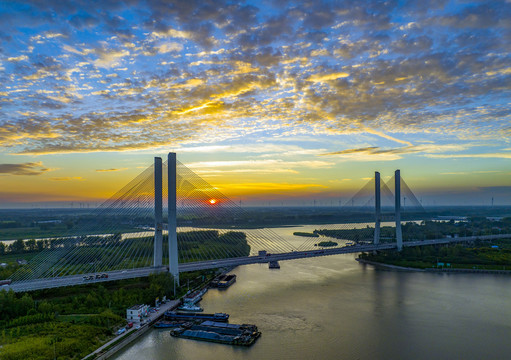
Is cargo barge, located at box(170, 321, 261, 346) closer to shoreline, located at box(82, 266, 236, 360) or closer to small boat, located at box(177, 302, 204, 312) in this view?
shoreline, located at box(82, 266, 236, 360)

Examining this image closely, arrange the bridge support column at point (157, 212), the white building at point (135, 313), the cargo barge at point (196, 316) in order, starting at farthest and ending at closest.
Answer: the bridge support column at point (157, 212)
the cargo barge at point (196, 316)
the white building at point (135, 313)

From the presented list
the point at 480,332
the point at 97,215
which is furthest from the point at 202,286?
the point at 480,332

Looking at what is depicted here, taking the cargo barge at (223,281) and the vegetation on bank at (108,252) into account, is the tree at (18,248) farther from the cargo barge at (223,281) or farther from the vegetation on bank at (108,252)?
the cargo barge at (223,281)

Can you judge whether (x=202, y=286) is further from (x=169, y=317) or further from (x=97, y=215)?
(x=97, y=215)

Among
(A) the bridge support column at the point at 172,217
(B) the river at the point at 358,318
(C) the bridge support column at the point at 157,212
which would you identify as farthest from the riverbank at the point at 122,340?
(C) the bridge support column at the point at 157,212

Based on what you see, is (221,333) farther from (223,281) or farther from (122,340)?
(223,281)

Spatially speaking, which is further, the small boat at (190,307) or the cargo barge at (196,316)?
the small boat at (190,307)

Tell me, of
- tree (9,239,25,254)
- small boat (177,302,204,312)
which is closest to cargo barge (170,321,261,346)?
small boat (177,302,204,312)
